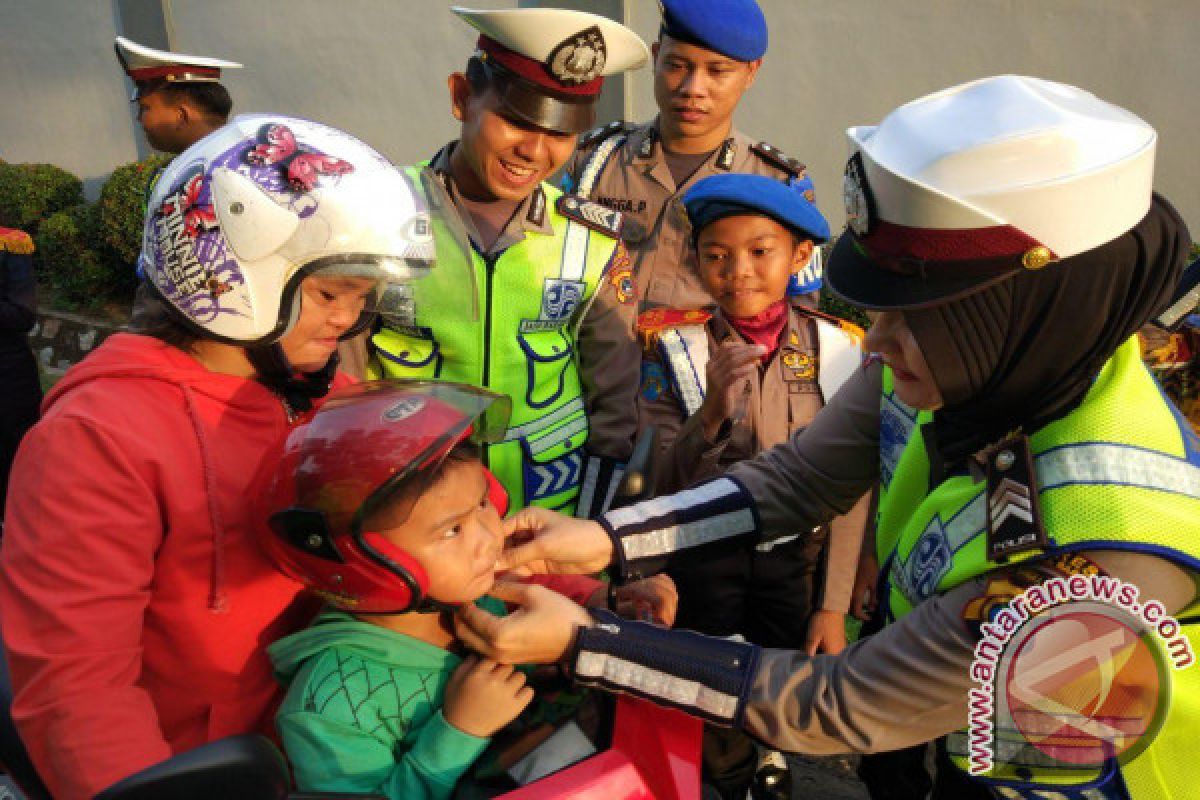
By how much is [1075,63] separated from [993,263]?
591 cm

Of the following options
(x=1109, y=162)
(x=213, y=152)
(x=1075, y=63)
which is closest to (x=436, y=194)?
(x=213, y=152)

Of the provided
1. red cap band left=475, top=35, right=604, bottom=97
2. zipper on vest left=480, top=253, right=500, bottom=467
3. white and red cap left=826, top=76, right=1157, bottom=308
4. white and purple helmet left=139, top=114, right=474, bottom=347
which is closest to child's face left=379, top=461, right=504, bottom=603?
white and purple helmet left=139, top=114, right=474, bottom=347

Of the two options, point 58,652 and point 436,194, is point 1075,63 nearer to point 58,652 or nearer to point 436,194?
point 436,194

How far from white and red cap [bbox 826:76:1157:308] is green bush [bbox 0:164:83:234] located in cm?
1105

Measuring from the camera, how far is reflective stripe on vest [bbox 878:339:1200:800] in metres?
1.58

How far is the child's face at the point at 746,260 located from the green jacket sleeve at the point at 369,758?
6.09ft

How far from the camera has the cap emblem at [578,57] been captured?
298 centimetres

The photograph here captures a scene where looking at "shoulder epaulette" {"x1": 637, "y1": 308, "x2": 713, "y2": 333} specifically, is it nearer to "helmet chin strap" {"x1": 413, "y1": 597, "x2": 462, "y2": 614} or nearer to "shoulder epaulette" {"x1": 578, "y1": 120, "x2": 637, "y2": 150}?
"shoulder epaulette" {"x1": 578, "y1": 120, "x2": 637, "y2": 150}

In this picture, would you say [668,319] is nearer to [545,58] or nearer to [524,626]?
[545,58]

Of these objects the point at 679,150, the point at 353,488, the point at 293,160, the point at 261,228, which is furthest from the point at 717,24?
the point at 353,488

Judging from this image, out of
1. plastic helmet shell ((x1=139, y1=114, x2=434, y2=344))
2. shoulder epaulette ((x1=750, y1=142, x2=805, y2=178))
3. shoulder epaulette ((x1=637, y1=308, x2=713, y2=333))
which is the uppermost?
plastic helmet shell ((x1=139, y1=114, x2=434, y2=344))

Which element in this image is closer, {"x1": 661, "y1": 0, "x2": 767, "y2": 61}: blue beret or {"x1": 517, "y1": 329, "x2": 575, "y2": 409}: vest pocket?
{"x1": 517, "y1": 329, "x2": 575, "y2": 409}: vest pocket

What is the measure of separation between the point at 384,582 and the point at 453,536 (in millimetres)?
168

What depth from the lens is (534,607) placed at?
1970 millimetres
